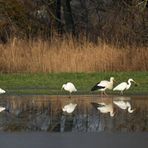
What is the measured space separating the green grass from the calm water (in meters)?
1.49

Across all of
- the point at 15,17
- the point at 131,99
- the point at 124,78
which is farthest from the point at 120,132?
the point at 15,17

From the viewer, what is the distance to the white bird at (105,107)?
46.9 ft

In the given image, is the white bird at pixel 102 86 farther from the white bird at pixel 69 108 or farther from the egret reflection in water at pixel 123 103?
the white bird at pixel 69 108

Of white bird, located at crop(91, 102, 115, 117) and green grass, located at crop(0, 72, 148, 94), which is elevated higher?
green grass, located at crop(0, 72, 148, 94)

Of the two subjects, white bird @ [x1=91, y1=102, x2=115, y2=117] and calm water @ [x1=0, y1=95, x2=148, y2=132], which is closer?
calm water @ [x1=0, y1=95, x2=148, y2=132]

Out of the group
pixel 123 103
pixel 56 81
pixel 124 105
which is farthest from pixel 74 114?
pixel 56 81

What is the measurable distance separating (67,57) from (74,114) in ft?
34.2

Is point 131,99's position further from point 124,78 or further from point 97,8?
point 97,8

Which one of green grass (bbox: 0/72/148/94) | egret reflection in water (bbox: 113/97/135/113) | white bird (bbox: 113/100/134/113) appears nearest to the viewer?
white bird (bbox: 113/100/134/113)

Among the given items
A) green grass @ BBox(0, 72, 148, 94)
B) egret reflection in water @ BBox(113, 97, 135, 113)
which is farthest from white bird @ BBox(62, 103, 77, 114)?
green grass @ BBox(0, 72, 148, 94)

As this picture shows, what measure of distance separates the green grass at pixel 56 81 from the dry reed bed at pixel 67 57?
1.13 meters

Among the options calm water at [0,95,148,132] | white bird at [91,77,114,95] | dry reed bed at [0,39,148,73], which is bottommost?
calm water at [0,95,148,132]

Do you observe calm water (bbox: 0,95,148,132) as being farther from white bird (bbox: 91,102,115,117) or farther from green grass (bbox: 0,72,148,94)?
green grass (bbox: 0,72,148,94)

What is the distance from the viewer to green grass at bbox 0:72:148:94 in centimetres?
1914
